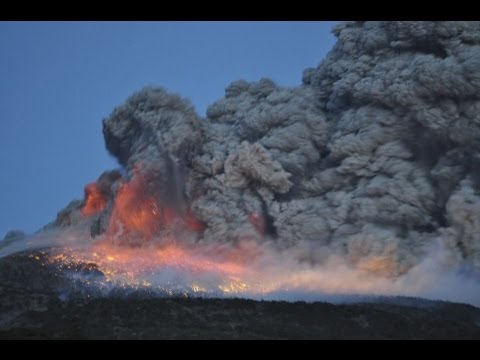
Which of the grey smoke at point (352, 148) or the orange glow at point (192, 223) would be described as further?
the orange glow at point (192, 223)

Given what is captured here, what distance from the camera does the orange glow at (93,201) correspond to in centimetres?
1980

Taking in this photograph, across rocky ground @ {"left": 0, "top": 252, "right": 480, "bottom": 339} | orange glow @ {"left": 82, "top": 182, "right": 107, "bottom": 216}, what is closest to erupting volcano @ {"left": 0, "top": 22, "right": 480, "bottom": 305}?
orange glow @ {"left": 82, "top": 182, "right": 107, "bottom": 216}

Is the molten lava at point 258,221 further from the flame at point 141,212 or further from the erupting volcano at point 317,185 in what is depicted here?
the flame at point 141,212

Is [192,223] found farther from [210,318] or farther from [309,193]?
[210,318]

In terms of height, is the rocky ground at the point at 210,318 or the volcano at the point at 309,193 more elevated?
the volcano at the point at 309,193

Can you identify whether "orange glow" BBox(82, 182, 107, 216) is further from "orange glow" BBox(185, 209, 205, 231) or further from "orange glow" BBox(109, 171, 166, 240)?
"orange glow" BBox(185, 209, 205, 231)

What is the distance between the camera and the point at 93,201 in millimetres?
20016

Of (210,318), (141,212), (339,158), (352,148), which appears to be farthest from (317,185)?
(210,318)

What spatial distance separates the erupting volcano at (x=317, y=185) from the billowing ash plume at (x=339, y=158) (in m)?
0.04

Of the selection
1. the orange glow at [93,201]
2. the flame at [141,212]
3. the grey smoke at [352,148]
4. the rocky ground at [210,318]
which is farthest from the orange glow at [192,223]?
the rocky ground at [210,318]

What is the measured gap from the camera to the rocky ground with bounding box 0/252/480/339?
9.38 meters

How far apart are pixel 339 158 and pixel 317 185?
1056 millimetres

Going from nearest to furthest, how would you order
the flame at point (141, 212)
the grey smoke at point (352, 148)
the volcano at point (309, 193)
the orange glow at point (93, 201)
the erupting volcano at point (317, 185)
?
the volcano at point (309, 193)
the erupting volcano at point (317, 185)
the grey smoke at point (352, 148)
the flame at point (141, 212)
the orange glow at point (93, 201)
